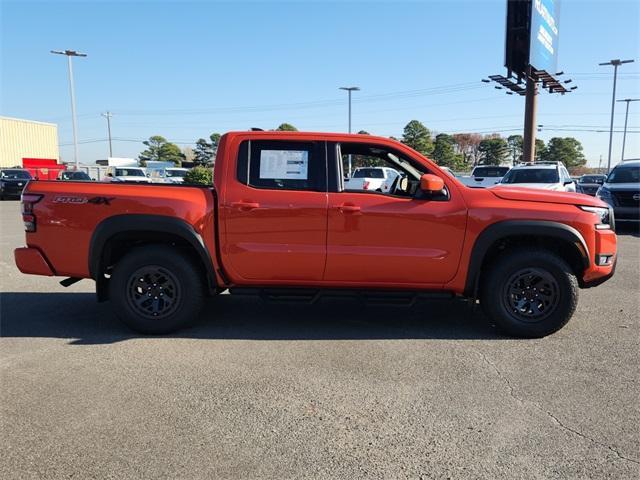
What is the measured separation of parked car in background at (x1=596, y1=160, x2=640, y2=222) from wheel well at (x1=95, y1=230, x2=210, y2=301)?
11.7m

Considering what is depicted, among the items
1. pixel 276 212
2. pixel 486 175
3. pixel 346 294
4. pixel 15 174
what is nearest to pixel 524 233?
pixel 346 294

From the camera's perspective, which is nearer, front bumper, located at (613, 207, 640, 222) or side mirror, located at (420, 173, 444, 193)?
side mirror, located at (420, 173, 444, 193)

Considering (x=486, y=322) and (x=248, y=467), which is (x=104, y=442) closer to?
(x=248, y=467)

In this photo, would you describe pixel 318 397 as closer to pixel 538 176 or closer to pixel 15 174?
pixel 538 176

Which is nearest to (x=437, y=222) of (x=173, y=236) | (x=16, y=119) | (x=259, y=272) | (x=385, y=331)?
(x=385, y=331)

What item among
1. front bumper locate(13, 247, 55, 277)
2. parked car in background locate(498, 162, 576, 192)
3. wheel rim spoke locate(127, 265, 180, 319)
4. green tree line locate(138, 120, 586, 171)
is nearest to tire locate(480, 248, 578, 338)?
wheel rim spoke locate(127, 265, 180, 319)

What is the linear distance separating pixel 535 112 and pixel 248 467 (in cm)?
3330

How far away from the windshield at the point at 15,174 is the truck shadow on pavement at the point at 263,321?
25.2 metres

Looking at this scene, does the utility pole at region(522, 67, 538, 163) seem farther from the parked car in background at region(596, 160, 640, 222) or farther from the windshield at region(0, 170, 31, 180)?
the windshield at region(0, 170, 31, 180)

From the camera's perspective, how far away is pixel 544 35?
29.9 meters

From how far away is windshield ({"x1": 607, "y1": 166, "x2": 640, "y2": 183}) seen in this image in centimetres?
1337

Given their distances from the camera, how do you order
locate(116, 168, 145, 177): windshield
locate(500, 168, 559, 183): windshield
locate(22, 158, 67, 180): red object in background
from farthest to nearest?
locate(22, 158, 67, 180): red object in background → locate(116, 168, 145, 177): windshield → locate(500, 168, 559, 183): windshield

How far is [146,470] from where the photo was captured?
264 cm

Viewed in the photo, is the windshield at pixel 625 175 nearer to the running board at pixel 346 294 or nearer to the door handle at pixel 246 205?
the running board at pixel 346 294
